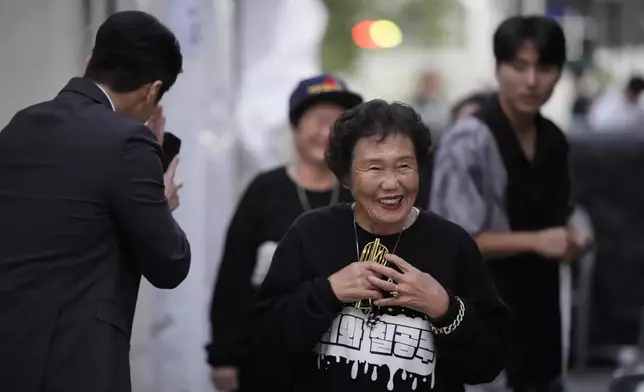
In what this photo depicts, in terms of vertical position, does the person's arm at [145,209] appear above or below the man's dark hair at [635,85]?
below

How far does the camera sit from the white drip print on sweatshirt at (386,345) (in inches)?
106

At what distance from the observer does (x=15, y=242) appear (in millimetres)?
2713

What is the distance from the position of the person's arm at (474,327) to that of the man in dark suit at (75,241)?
27.4 inches

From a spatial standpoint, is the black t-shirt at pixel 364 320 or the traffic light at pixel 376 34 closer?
the black t-shirt at pixel 364 320

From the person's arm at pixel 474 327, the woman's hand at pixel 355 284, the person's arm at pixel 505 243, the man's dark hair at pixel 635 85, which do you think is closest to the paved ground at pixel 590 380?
the person's arm at pixel 505 243

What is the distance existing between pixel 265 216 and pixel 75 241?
1.47m

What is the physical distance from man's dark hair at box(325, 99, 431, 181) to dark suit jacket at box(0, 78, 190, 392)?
466 mm

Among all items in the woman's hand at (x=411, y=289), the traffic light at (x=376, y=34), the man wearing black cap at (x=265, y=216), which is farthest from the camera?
the traffic light at (x=376, y=34)

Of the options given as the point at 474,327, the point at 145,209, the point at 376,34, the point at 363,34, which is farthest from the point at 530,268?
the point at 363,34

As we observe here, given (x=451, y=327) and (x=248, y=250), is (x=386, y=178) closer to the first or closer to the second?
(x=451, y=327)

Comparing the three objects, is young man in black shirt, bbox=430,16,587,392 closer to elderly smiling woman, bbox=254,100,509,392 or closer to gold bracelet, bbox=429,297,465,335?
elderly smiling woman, bbox=254,100,509,392

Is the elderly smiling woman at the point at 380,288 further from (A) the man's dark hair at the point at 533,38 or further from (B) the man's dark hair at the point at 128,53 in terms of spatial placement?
(A) the man's dark hair at the point at 533,38

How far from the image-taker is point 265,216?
13.5 feet

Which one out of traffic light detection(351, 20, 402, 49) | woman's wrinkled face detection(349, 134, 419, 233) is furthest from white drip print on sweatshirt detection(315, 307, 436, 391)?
traffic light detection(351, 20, 402, 49)
